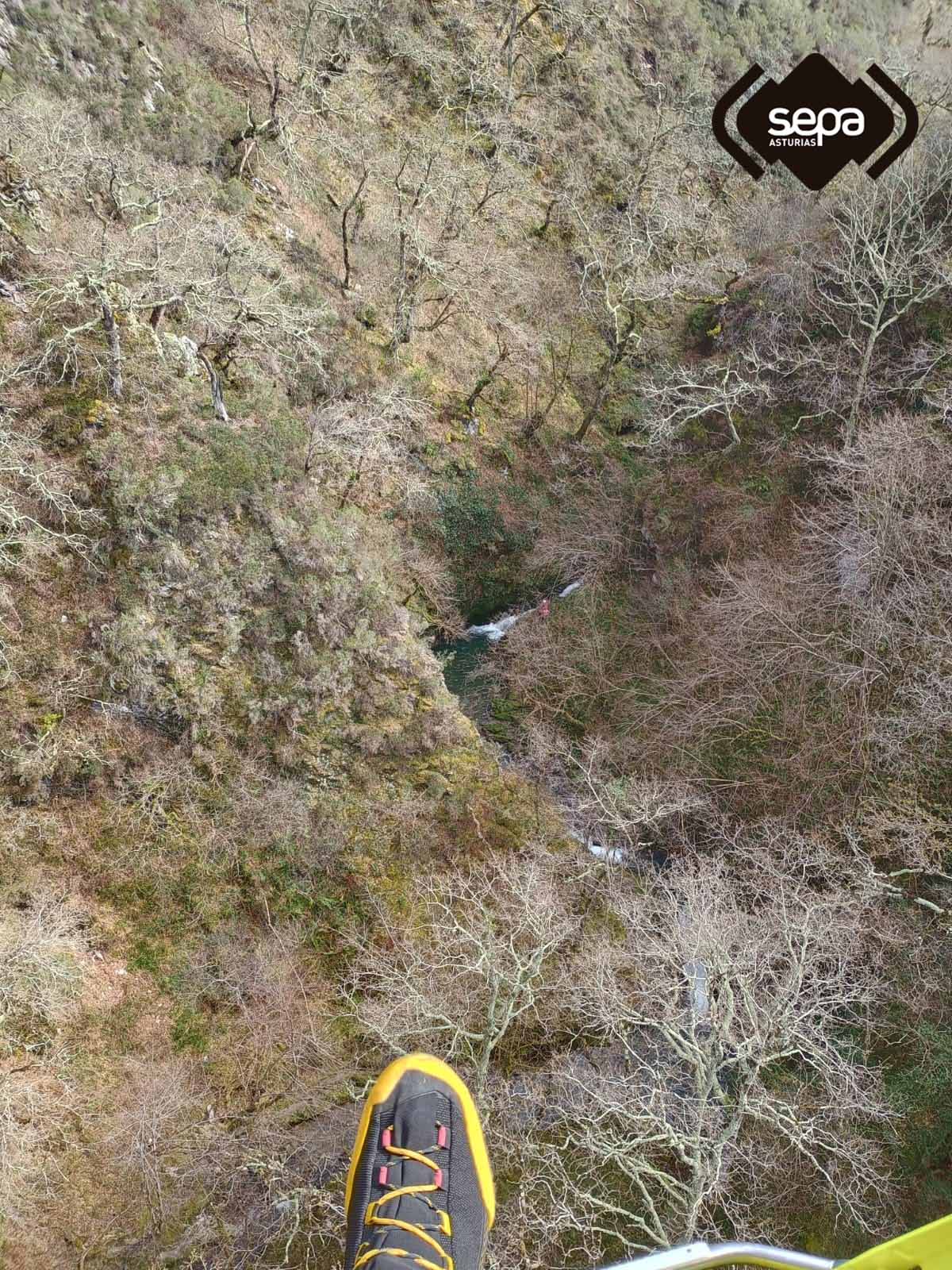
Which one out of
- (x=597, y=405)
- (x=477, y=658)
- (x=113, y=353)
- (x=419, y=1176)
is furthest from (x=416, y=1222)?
(x=597, y=405)

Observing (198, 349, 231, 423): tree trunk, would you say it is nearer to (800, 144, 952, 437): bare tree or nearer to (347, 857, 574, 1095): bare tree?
(347, 857, 574, 1095): bare tree

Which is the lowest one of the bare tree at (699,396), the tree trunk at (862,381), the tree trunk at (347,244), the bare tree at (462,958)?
the bare tree at (462,958)

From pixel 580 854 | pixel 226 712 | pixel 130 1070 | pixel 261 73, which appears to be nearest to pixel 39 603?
pixel 226 712

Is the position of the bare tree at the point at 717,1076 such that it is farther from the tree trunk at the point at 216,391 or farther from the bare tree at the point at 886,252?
the tree trunk at the point at 216,391

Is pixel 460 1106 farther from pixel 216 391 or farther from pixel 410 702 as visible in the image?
pixel 216 391

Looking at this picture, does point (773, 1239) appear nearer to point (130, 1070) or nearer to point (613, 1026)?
point (613, 1026)

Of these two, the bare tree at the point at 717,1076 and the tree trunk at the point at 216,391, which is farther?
the tree trunk at the point at 216,391

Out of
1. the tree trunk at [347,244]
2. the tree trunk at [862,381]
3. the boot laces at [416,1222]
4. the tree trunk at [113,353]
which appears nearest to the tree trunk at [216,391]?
the tree trunk at [113,353]
